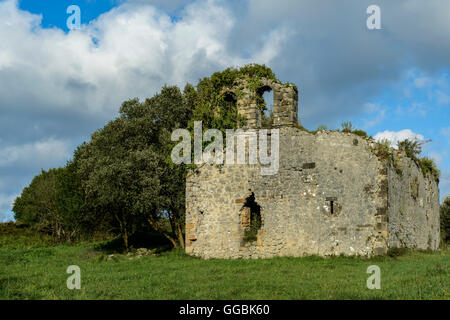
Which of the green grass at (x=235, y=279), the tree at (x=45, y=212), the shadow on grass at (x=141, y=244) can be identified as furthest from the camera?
the tree at (x=45, y=212)

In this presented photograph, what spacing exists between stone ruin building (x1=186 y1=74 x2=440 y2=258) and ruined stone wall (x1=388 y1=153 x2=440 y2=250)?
0.09m

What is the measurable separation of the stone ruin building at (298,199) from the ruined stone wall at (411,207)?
9 cm

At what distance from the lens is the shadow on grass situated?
26266 mm

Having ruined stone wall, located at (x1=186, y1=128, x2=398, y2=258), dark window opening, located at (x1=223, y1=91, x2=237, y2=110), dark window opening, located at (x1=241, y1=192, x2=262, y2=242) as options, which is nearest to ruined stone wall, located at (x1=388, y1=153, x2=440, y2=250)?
ruined stone wall, located at (x1=186, y1=128, x2=398, y2=258)

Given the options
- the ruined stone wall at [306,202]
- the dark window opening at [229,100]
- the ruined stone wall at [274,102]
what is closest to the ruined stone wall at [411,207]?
the ruined stone wall at [306,202]

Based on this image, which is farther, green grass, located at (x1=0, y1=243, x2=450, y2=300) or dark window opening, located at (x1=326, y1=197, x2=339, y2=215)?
dark window opening, located at (x1=326, y1=197, x2=339, y2=215)

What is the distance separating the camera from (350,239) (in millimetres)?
18156

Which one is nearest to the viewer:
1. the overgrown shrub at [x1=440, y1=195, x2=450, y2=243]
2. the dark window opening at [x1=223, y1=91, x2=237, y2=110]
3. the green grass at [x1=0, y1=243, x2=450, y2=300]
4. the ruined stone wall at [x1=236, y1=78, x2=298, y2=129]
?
the green grass at [x1=0, y1=243, x2=450, y2=300]

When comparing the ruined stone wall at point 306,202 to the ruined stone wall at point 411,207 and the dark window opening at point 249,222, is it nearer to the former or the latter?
the dark window opening at point 249,222

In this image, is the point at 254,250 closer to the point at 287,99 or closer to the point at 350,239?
the point at 350,239

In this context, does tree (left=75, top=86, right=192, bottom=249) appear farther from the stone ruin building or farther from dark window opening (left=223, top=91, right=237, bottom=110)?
dark window opening (left=223, top=91, right=237, bottom=110)

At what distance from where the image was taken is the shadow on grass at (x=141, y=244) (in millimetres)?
26266

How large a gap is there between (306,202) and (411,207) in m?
6.65
